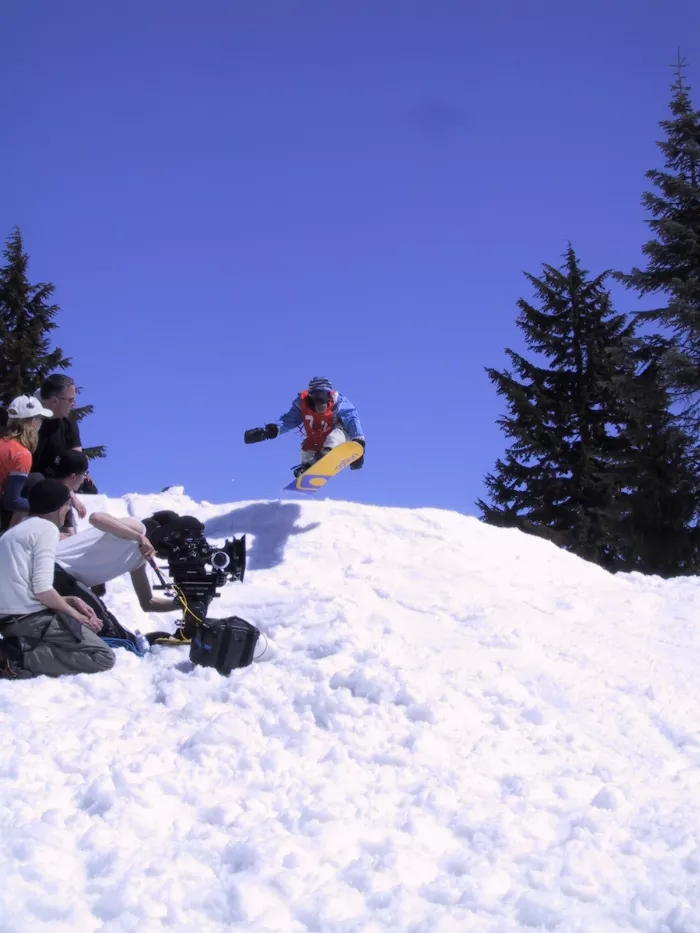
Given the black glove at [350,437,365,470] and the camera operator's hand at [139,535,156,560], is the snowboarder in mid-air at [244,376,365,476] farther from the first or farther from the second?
the camera operator's hand at [139,535,156,560]

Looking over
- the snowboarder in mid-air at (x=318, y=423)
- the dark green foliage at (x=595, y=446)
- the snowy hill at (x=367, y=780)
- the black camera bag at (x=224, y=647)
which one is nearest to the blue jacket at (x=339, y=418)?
the snowboarder in mid-air at (x=318, y=423)

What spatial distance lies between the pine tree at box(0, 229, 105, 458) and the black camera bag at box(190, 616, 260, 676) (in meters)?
18.0

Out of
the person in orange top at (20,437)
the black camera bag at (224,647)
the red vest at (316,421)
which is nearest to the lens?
the black camera bag at (224,647)

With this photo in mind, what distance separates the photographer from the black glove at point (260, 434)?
1111 centimetres

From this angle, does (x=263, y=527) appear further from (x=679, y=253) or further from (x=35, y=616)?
(x=679, y=253)

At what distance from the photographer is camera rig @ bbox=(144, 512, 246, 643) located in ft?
22.1

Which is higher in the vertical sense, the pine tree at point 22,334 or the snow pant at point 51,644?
the pine tree at point 22,334

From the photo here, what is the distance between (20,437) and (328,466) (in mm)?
4259

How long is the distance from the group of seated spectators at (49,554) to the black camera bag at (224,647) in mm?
656

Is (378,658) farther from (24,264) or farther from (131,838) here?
(24,264)

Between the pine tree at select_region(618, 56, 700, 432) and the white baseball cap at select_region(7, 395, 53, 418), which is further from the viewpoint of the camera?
the pine tree at select_region(618, 56, 700, 432)

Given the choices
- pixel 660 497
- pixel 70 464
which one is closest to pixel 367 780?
pixel 70 464

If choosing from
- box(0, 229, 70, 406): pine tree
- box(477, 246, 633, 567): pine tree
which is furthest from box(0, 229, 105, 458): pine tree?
box(477, 246, 633, 567): pine tree

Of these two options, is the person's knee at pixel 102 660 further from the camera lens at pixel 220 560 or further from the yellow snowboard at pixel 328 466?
the yellow snowboard at pixel 328 466
